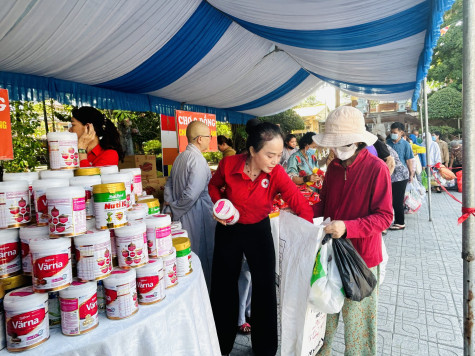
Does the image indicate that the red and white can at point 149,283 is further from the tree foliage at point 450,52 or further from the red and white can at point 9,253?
the tree foliage at point 450,52

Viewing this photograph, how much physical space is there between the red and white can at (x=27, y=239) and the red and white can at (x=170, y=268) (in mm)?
527

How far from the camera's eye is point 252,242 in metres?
2.16

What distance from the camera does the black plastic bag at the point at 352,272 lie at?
156 centimetres

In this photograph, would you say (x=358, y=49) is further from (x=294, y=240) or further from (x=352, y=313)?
(x=352, y=313)

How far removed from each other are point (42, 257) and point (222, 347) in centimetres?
168

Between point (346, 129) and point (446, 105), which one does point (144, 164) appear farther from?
point (446, 105)

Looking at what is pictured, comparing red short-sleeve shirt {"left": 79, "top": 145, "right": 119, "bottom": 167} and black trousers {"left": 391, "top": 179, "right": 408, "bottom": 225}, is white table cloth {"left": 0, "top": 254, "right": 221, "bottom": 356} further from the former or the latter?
black trousers {"left": 391, "top": 179, "right": 408, "bottom": 225}

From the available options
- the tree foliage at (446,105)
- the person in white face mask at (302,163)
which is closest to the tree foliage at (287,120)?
the tree foliage at (446,105)

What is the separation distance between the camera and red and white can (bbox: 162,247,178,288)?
1.47 metres

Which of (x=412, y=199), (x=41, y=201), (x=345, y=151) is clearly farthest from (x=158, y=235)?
(x=412, y=199)

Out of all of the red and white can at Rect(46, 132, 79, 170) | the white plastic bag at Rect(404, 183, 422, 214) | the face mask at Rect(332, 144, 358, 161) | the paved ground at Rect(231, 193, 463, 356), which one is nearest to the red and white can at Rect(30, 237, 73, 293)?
the red and white can at Rect(46, 132, 79, 170)

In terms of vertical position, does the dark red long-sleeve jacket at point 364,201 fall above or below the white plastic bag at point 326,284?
above

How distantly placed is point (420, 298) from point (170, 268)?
115 inches

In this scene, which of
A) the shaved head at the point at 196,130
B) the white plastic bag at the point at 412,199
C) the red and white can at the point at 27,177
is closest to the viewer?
the red and white can at the point at 27,177
